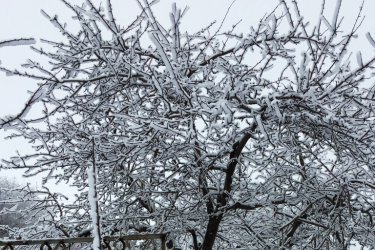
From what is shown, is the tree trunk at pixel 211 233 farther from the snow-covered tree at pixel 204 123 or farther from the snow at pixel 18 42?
the snow at pixel 18 42

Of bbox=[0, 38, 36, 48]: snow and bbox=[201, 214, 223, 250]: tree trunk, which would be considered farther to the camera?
bbox=[201, 214, 223, 250]: tree trunk

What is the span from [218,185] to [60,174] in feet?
5.51

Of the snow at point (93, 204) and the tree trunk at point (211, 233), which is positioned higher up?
the tree trunk at point (211, 233)

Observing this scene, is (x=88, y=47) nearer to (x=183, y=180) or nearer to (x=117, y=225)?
(x=183, y=180)

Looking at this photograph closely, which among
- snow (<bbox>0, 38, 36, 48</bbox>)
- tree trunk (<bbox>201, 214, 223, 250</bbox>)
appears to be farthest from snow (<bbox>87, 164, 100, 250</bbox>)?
tree trunk (<bbox>201, 214, 223, 250</bbox>)

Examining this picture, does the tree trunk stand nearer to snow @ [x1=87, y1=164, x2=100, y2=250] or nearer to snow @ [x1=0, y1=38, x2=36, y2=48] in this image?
snow @ [x1=87, y1=164, x2=100, y2=250]

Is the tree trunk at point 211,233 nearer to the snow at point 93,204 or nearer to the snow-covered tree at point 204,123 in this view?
the snow-covered tree at point 204,123

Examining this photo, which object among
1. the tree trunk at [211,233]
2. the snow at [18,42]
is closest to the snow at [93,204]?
the snow at [18,42]

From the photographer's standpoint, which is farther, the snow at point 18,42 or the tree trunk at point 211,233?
the tree trunk at point 211,233

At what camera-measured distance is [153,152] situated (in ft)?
13.4

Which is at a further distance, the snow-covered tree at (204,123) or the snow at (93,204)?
the snow-covered tree at (204,123)

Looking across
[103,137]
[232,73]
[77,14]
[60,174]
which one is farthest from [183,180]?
[77,14]

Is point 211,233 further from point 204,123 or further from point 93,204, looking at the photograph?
point 93,204

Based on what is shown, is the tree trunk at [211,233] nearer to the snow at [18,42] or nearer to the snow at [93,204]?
the snow at [93,204]
